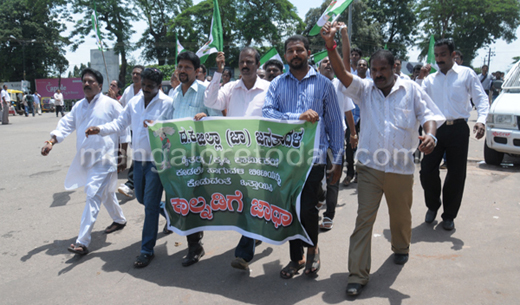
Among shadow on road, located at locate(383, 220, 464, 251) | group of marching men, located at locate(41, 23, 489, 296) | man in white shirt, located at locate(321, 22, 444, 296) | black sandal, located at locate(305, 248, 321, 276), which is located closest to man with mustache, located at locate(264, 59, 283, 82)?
group of marching men, located at locate(41, 23, 489, 296)

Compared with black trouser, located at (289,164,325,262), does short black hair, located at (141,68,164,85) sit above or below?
above

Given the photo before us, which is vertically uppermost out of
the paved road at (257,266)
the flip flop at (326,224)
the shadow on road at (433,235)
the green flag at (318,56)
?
the green flag at (318,56)

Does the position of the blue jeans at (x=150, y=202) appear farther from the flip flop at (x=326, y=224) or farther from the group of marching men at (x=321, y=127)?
the flip flop at (x=326, y=224)

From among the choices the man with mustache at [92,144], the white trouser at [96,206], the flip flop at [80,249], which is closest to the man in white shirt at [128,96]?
the white trouser at [96,206]

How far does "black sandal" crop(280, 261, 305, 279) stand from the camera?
3611 millimetres

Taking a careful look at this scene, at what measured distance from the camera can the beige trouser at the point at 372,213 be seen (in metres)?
3.32

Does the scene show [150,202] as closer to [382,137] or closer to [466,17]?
[382,137]

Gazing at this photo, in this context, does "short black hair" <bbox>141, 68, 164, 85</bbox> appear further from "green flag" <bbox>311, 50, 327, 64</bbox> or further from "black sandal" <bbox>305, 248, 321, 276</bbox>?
"green flag" <bbox>311, 50, 327, 64</bbox>

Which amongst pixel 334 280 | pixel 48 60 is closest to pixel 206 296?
pixel 334 280

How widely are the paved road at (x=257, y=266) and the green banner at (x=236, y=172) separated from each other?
458 millimetres

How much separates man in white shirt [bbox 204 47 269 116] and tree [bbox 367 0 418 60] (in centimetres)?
4414

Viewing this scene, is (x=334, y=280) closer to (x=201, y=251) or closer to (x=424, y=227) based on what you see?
(x=201, y=251)

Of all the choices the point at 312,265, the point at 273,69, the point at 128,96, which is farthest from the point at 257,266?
the point at 128,96

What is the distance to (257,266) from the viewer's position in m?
3.95
